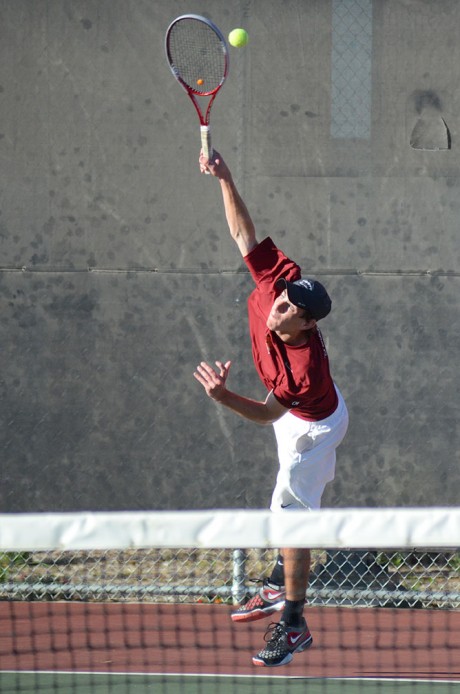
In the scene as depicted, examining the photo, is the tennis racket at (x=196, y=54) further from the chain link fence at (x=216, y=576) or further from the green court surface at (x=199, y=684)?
the green court surface at (x=199, y=684)

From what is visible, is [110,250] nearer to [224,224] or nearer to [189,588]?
[224,224]

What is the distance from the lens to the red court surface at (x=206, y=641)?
5.55 meters

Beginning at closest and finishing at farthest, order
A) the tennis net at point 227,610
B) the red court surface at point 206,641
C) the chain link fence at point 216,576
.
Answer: the tennis net at point 227,610 → the red court surface at point 206,641 → the chain link fence at point 216,576

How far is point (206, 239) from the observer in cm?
717

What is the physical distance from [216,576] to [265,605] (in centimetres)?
186

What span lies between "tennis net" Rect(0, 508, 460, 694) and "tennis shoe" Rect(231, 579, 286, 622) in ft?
0.99

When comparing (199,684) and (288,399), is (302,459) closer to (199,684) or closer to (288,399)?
(288,399)

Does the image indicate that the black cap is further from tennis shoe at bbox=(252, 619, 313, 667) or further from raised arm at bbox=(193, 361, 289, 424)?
tennis shoe at bbox=(252, 619, 313, 667)

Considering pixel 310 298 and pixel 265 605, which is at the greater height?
pixel 310 298

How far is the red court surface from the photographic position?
5547 millimetres

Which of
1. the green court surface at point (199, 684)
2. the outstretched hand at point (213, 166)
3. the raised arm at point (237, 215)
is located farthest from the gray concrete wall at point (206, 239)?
the outstretched hand at point (213, 166)

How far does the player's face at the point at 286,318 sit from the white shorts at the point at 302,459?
476mm

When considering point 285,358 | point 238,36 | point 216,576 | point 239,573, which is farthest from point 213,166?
point 216,576

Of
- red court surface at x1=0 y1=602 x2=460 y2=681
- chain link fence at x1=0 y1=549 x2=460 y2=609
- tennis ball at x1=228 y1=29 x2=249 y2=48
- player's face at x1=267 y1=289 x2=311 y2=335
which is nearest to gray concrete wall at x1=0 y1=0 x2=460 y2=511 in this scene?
chain link fence at x1=0 y1=549 x2=460 y2=609
